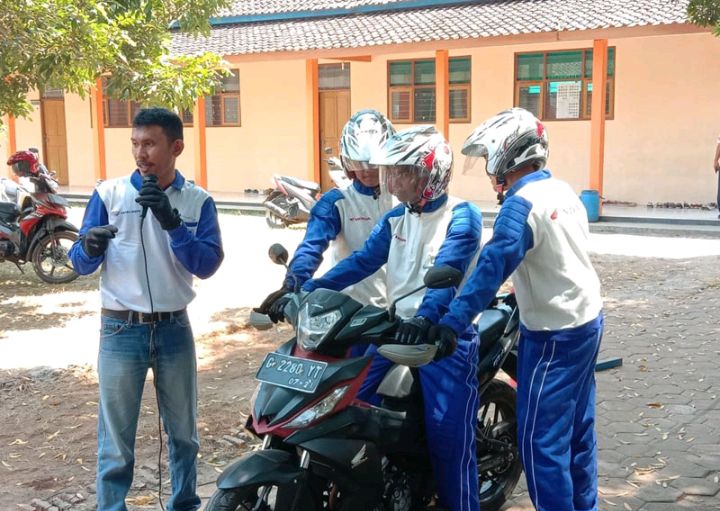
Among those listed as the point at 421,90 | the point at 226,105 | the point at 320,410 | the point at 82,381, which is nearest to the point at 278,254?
the point at 320,410

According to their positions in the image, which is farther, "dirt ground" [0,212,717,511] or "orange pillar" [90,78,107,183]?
"orange pillar" [90,78,107,183]

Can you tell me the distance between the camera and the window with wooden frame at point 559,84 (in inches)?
656

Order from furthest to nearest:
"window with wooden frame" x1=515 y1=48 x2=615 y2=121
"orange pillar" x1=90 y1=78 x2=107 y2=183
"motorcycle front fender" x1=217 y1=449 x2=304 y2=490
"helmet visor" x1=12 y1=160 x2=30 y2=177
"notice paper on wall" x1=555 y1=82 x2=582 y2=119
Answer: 1. "orange pillar" x1=90 y1=78 x2=107 y2=183
2. "notice paper on wall" x1=555 y1=82 x2=582 y2=119
3. "window with wooden frame" x1=515 y1=48 x2=615 y2=121
4. "helmet visor" x1=12 y1=160 x2=30 y2=177
5. "motorcycle front fender" x1=217 y1=449 x2=304 y2=490

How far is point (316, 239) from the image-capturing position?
3.96m

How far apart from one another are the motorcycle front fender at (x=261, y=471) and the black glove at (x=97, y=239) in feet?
3.36

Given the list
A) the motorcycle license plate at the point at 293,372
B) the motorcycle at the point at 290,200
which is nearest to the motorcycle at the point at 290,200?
the motorcycle at the point at 290,200

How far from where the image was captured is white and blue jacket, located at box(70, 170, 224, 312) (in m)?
3.52

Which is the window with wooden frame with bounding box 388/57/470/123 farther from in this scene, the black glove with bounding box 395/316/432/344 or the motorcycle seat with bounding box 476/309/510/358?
the black glove with bounding box 395/316/432/344

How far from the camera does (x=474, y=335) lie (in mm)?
3451

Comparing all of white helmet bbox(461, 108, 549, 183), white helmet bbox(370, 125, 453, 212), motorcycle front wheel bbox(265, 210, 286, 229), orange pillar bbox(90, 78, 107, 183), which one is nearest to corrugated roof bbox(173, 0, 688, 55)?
orange pillar bbox(90, 78, 107, 183)

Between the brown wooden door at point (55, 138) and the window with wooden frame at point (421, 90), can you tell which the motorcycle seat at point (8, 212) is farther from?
the brown wooden door at point (55, 138)

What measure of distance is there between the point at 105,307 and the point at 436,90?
14.2 meters

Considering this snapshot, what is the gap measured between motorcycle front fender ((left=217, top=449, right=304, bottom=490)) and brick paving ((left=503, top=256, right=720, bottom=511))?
5.37 ft

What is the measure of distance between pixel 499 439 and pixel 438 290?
108cm
